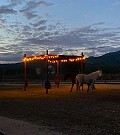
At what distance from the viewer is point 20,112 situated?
2050 centimetres

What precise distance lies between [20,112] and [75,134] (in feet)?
24.9

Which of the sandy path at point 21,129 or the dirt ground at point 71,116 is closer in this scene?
the sandy path at point 21,129

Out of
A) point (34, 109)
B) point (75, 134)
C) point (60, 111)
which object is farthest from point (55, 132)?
point (34, 109)

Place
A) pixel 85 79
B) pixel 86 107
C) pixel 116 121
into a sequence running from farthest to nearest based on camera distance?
pixel 85 79 → pixel 86 107 → pixel 116 121

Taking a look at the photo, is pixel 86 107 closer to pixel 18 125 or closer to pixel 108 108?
pixel 108 108

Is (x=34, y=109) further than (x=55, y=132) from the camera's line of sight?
Yes

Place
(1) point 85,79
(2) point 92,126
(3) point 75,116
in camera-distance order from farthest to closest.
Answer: (1) point 85,79, (3) point 75,116, (2) point 92,126

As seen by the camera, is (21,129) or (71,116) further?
(71,116)

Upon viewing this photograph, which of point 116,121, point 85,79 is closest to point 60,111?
point 116,121

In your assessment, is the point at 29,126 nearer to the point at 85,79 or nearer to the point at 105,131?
the point at 105,131

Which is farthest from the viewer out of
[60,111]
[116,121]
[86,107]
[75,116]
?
[86,107]

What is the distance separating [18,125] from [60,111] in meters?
5.08

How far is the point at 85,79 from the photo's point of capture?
3544 cm

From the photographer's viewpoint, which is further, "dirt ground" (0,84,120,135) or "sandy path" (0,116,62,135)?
"dirt ground" (0,84,120,135)
